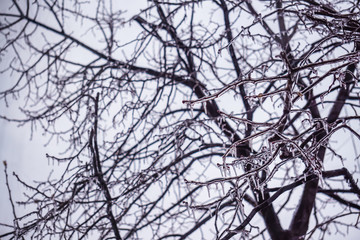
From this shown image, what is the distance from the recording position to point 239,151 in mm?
4078

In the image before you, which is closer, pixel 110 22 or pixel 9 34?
pixel 9 34

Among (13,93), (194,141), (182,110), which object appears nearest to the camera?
(194,141)

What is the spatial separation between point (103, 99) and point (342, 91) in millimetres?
3301

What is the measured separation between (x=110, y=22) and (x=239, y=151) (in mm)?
2587

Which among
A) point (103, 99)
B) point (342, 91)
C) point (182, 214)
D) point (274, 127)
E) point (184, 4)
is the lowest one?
point (274, 127)

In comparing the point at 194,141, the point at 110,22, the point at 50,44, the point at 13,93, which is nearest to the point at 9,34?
the point at 50,44

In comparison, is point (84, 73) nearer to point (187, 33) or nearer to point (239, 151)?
point (187, 33)

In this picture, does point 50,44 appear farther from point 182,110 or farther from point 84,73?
point 182,110

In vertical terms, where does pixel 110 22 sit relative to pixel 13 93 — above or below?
above

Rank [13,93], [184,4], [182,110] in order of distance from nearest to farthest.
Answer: [184,4] → [13,93] → [182,110]

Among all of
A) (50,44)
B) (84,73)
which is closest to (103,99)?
(84,73)

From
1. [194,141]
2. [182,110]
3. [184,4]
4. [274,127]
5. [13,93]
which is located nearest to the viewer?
[274,127]

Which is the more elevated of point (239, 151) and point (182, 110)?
point (182, 110)

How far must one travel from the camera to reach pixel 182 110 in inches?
191
